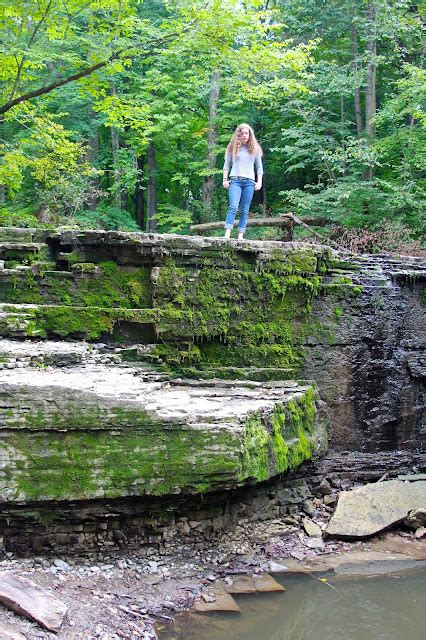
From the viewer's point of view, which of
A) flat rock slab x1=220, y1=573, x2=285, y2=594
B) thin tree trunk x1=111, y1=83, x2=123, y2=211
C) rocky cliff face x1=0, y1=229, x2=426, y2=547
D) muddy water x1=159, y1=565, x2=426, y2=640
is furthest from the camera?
thin tree trunk x1=111, y1=83, x2=123, y2=211

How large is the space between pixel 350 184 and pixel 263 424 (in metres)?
8.23

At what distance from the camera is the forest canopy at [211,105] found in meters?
9.61

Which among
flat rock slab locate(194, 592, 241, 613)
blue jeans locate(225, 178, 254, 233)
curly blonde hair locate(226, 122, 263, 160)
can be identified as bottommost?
flat rock slab locate(194, 592, 241, 613)

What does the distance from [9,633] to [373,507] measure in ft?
16.0

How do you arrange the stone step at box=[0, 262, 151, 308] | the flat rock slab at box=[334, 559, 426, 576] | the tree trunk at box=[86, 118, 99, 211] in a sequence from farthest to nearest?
the tree trunk at box=[86, 118, 99, 211] → the stone step at box=[0, 262, 151, 308] → the flat rock slab at box=[334, 559, 426, 576]

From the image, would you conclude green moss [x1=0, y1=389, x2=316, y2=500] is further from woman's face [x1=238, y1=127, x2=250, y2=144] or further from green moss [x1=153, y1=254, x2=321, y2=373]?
woman's face [x1=238, y1=127, x2=250, y2=144]

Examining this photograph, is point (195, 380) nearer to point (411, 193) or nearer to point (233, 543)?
point (233, 543)

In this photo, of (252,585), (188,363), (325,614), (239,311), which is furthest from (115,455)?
(239,311)

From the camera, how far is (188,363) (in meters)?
7.51

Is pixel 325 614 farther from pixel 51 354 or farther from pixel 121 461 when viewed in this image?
pixel 51 354

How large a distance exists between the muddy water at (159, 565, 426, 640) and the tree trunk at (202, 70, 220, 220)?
12706 mm

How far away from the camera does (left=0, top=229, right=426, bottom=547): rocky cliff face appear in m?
4.98

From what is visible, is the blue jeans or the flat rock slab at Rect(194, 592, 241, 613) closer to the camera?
the flat rock slab at Rect(194, 592, 241, 613)

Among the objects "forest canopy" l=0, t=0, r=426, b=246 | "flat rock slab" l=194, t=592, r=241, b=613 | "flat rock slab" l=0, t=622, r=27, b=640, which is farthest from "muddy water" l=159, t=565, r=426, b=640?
"forest canopy" l=0, t=0, r=426, b=246
